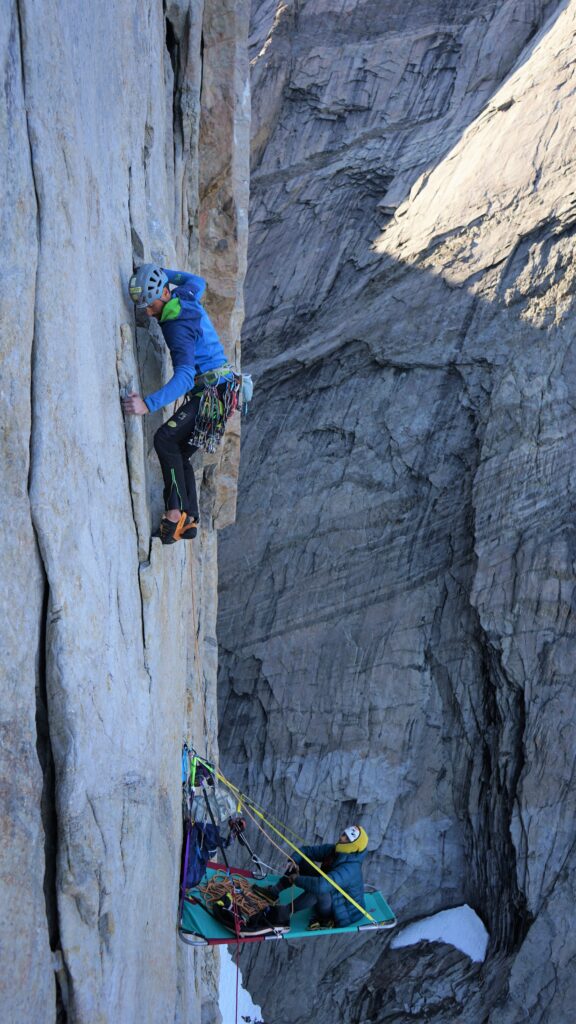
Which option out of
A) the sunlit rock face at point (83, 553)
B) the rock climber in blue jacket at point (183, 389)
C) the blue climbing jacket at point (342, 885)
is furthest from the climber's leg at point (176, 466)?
the blue climbing jacket at point (342, 885)

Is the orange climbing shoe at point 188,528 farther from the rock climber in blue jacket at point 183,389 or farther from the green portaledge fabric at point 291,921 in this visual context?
the green portaledge fabric at point 291,921

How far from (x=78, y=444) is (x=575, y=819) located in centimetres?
1175

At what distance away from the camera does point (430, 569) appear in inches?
638

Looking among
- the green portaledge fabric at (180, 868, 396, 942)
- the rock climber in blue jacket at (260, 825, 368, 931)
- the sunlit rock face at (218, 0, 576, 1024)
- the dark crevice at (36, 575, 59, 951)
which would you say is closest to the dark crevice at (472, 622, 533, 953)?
the sunlit rock face at (218, 0, 576, 1024)

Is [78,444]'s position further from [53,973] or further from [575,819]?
[575,819]

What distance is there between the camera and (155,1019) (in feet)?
19.9

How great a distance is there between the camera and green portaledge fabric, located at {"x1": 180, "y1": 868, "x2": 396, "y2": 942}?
710 cm

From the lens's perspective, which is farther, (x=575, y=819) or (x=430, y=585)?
(x=430, y=585)

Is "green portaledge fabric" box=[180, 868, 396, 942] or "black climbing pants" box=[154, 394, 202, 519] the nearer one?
"black climbing pants" box=[154, 394, 202, 519]

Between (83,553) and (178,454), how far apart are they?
5.63 ft


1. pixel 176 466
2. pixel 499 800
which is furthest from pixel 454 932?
pixel 176 466

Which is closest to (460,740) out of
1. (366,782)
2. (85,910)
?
(366,782)

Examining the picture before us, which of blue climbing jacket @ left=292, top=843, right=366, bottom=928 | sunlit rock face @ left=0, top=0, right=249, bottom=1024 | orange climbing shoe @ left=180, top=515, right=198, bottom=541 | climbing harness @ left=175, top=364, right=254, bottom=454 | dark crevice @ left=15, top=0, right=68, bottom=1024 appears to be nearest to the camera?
sunlit rock face @ left=0, top=0, right=249, bottom=1024

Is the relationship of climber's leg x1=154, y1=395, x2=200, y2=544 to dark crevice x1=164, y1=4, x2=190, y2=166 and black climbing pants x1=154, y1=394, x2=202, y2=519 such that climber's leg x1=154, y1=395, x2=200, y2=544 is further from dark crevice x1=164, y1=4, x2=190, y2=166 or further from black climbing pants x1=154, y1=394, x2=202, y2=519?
dark crevice x1=164, y1=4, x2=190, y2=166
